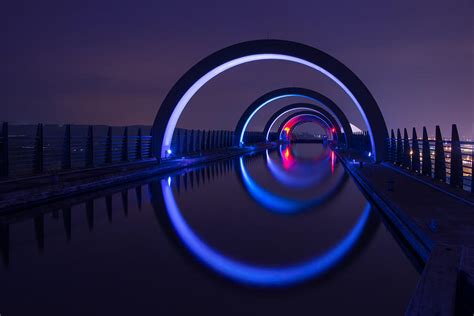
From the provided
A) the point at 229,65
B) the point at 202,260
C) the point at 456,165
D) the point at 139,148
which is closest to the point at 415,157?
the point at 456,165

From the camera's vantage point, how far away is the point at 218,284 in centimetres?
350

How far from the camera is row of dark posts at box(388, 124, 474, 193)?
286 inches

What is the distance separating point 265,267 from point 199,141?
21.0 m

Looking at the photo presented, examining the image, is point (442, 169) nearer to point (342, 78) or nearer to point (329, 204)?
point (329, 204)

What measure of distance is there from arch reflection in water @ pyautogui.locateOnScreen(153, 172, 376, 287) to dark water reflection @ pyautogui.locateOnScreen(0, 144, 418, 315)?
0.01m

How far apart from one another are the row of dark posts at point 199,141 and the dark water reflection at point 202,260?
489 inches

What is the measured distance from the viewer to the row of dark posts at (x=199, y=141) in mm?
20578

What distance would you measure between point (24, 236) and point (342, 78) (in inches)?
527

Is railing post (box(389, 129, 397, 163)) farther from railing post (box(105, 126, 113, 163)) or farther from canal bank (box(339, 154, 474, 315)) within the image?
railing post (box(105, 126, 113, 163))

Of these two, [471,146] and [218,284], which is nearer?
[218,284]

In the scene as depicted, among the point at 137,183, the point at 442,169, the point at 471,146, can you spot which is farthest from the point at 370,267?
the point at 137,183

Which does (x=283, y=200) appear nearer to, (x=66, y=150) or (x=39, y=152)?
(x=39, y=152)

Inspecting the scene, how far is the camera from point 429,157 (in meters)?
9.25

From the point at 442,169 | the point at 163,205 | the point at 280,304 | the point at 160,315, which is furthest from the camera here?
the point at 442,169
